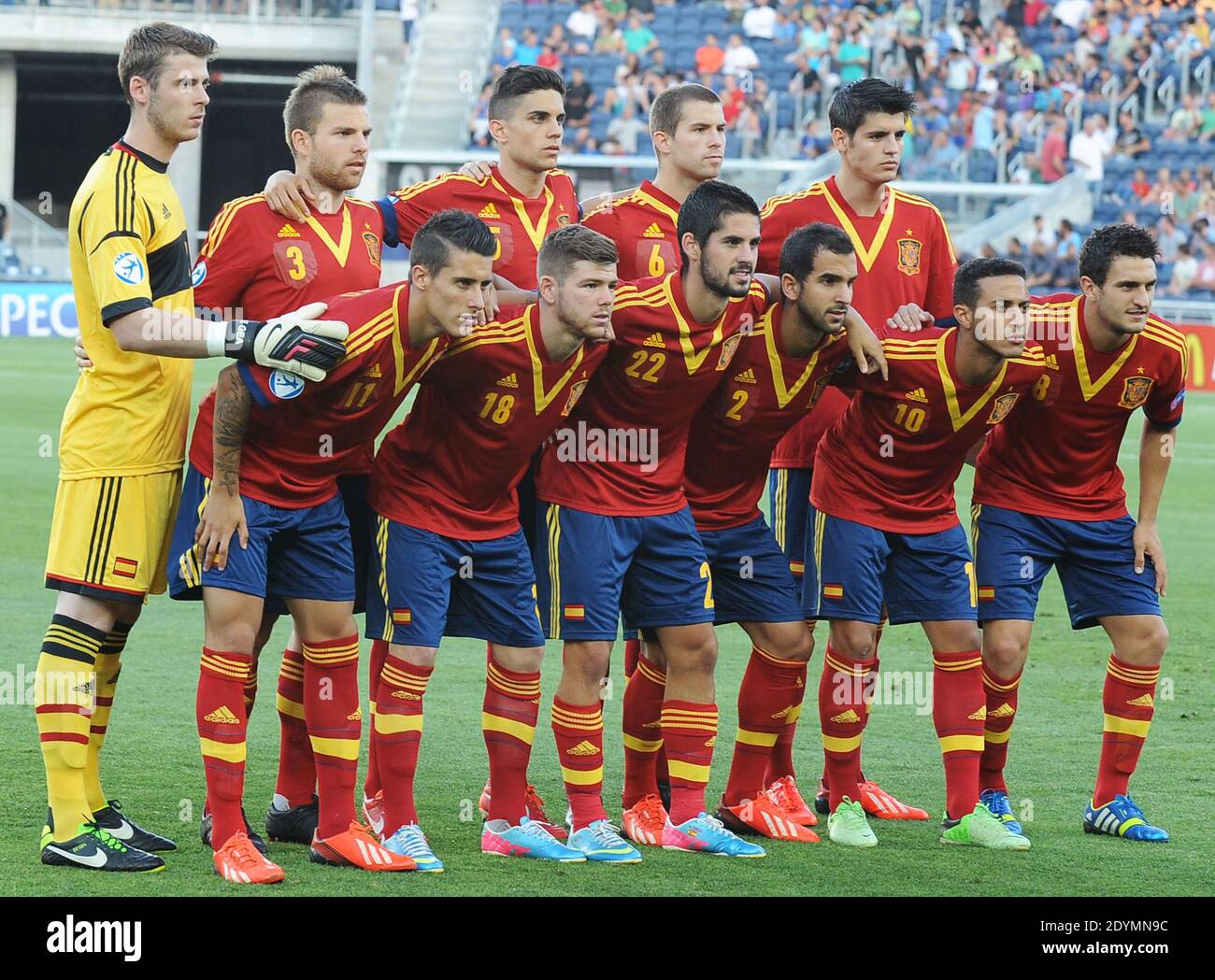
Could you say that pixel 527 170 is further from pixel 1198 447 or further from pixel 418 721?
pixel 1198 447

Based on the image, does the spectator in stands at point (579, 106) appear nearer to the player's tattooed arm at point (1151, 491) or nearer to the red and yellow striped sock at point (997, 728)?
the player's tattooed arm at point (1151, 491)

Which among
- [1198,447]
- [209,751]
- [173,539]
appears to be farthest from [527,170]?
[1198,447]

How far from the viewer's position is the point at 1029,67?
Answer: 2706 centimetres

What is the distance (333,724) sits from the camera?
5.11 metres

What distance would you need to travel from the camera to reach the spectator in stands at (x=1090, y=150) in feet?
82.9

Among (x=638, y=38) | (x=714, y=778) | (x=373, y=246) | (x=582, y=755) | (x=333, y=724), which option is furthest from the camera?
(x=638, y=38)

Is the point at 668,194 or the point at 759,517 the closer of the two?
the point at 759,517

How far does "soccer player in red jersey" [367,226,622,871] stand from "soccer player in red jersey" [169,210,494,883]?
13cm

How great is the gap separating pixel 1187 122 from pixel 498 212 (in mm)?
21657

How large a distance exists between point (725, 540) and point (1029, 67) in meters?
23.1

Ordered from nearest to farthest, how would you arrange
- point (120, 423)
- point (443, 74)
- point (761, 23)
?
point (120, 423) → point (761, 23) → point (443, 74)

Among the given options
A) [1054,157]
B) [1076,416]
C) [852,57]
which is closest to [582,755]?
[1076,416]

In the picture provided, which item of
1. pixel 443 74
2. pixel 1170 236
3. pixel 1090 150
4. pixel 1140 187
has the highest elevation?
pixel 443 74

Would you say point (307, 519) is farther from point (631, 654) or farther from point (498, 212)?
point (631, 654)
